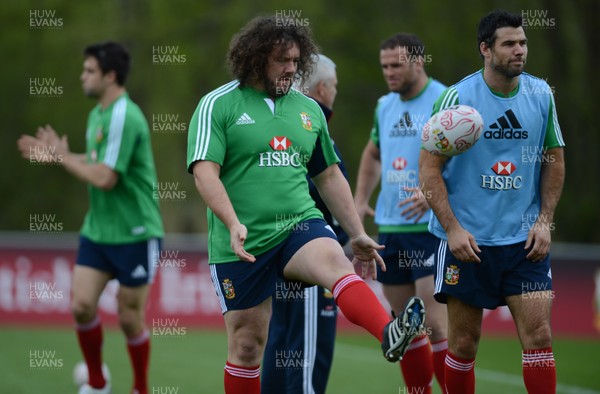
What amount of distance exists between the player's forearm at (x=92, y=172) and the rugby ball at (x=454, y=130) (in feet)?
11.6

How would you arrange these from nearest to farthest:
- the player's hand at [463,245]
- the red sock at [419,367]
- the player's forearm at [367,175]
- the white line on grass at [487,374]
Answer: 1. the player's hand at [463,245]
2. the red sock at [419,367]
3. the player's forearm at [367,175]
4. the white line on grass at [487,374]

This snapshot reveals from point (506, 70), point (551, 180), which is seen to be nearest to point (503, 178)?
point (551, 180)

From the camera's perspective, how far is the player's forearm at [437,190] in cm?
621

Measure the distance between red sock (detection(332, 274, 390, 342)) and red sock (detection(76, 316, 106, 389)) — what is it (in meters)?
3.70

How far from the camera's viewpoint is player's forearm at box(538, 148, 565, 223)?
6.32 m

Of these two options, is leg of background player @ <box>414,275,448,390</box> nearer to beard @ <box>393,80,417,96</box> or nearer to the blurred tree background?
beard @ <box>393,80,417,96</box>

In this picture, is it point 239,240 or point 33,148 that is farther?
point 33,148

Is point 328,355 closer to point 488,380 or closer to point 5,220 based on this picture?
point 488,380

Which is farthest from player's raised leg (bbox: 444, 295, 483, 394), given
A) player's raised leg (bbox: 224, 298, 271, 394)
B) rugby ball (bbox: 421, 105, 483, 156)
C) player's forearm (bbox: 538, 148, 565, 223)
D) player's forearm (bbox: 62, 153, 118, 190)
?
player's forearm (bbox: 62, 153, 118, 190)

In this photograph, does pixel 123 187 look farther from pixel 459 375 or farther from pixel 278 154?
pixel 459 375

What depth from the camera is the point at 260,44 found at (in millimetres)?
5969

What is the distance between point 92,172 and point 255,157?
3.15 m

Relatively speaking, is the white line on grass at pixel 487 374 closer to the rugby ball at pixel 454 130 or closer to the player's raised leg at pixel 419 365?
the player's raised leg at pixel 419 365

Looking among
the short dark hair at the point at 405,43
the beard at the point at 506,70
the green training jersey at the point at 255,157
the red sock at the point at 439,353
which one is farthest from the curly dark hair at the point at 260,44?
the red sock at the point at 439,353
